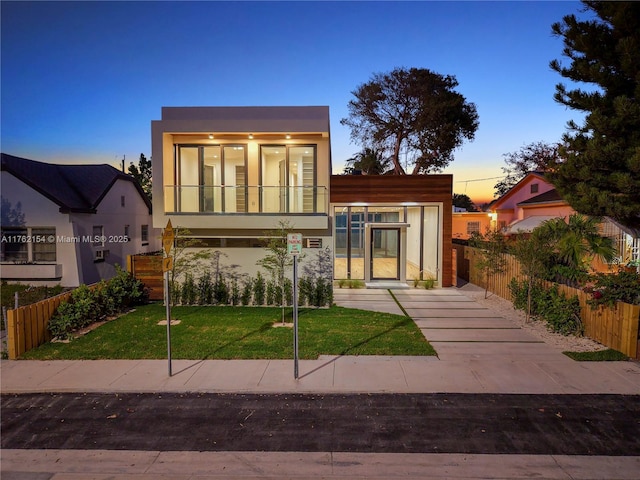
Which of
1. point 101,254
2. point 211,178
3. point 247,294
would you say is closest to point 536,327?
point 247,294

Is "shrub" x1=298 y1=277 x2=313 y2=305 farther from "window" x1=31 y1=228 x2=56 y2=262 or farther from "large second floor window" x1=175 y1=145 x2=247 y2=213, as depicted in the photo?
"window" x1=31 y1=228 x2=56 y2=262

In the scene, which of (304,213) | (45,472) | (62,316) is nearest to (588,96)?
(304,213)

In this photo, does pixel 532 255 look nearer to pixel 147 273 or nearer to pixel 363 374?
pixel 363 374

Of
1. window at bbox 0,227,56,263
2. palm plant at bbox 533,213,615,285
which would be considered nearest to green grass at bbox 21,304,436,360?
palm plant at bbox 533,213,615,285

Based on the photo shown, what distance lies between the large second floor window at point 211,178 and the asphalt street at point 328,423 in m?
7.93

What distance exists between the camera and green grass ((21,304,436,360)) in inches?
315

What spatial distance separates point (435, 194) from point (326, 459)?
44.3 feet

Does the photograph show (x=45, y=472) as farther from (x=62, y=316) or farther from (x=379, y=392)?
(x=62, y=316)

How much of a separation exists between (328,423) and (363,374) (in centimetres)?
175

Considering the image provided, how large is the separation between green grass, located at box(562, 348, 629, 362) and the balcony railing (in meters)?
8.17

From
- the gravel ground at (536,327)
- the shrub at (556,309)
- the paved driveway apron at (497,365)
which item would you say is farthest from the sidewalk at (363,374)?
the shrub at (556,309)

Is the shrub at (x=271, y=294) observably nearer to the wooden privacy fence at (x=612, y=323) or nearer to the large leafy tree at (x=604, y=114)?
the wooden privacy fence at (x=612, y=323)

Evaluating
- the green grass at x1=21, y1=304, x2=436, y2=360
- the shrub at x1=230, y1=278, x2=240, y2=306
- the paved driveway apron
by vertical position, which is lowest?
the paved driveway apron

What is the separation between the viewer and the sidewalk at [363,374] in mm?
6398
